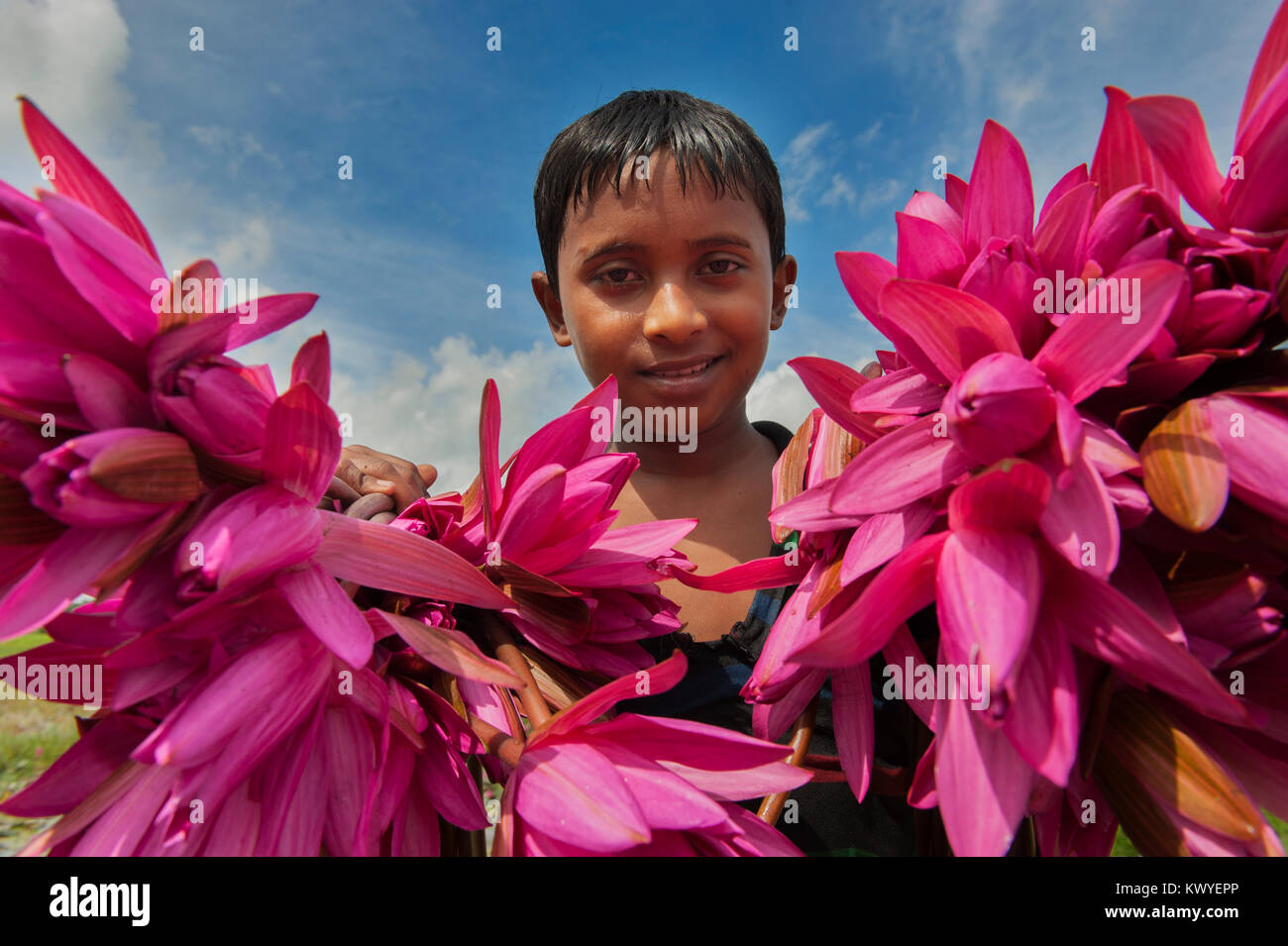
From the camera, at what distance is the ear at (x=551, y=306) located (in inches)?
46.4

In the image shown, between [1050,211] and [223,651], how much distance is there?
1.44 ft

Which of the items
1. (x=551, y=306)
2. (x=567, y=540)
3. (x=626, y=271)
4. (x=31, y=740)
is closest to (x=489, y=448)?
(x=567, y=540)

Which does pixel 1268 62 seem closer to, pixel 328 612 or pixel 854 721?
pixel 854 721

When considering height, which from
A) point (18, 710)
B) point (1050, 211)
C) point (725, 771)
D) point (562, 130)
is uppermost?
point (562, 130)

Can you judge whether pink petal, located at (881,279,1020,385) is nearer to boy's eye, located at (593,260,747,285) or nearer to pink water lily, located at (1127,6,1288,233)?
pink water lily, located at (1127,6,1288,233)

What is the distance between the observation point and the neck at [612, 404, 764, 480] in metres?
0.99

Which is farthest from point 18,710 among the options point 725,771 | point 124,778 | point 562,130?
point 725,771

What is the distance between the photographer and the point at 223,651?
0.34 m

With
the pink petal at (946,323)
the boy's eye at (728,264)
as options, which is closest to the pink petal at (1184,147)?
the pink petal at (946,323)

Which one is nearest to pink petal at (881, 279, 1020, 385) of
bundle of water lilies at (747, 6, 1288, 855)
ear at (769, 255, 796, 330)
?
bundle of water lilies at (747, 6, 1288, 855)

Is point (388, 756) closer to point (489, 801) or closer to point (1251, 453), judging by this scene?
point (1251, 453)

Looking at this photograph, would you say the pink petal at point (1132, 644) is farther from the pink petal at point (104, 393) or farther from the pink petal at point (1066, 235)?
the pink petal at point (104, 393)

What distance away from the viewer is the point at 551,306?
1.19 metres

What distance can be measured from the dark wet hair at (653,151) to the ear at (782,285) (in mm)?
17
